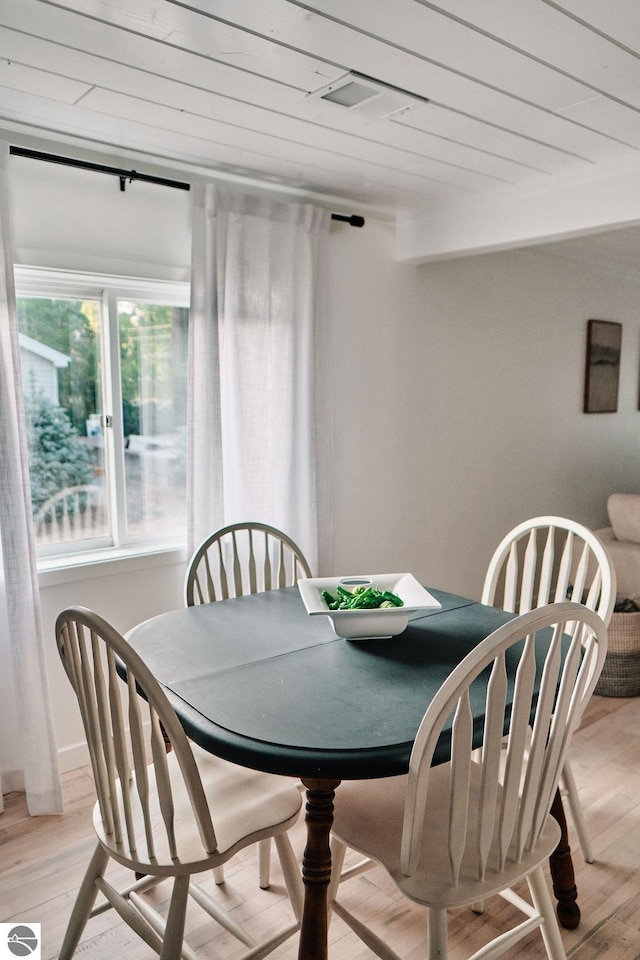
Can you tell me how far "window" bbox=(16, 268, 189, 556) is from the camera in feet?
8.57

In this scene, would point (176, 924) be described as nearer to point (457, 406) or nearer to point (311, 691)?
point (311, 691)

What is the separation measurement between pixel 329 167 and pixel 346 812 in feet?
7.09

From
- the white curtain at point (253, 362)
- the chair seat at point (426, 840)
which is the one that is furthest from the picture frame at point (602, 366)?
the chair seat at point (426, 840)

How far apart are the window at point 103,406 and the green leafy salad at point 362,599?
3.92 ft

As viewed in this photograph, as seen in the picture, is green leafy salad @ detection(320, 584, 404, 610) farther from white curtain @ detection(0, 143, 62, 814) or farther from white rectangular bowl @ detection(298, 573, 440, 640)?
white curtain @ detection(0, 143, 62, 814)

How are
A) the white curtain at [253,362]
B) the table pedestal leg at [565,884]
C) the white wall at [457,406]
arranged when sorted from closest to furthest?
1. the table pedestal leg at [565,884]
2. the white curtain at [253,362]
3. the white wall at [457,406]

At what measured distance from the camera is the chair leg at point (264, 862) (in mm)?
2035

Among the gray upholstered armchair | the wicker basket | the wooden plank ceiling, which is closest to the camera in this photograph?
the wooden plank ceiling

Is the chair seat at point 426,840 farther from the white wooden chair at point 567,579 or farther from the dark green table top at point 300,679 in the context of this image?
the white wooden chair at point 567,579

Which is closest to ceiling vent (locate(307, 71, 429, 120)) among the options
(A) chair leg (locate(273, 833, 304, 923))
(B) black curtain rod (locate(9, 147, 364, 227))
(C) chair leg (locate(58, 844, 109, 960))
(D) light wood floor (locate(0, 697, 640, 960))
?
(B) black curtain rod (locate(9, 147, 364, 227))

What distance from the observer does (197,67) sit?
1.85 m

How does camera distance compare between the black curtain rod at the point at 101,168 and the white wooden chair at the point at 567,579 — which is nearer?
the white wooden chair at the point at 567,579

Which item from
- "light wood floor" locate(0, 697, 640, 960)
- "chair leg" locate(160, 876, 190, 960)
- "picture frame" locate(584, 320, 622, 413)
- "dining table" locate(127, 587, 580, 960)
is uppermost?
"picture frame" locate(584, 320, 622, 413)

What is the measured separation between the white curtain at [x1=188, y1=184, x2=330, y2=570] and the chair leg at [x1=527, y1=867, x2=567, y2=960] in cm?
161
